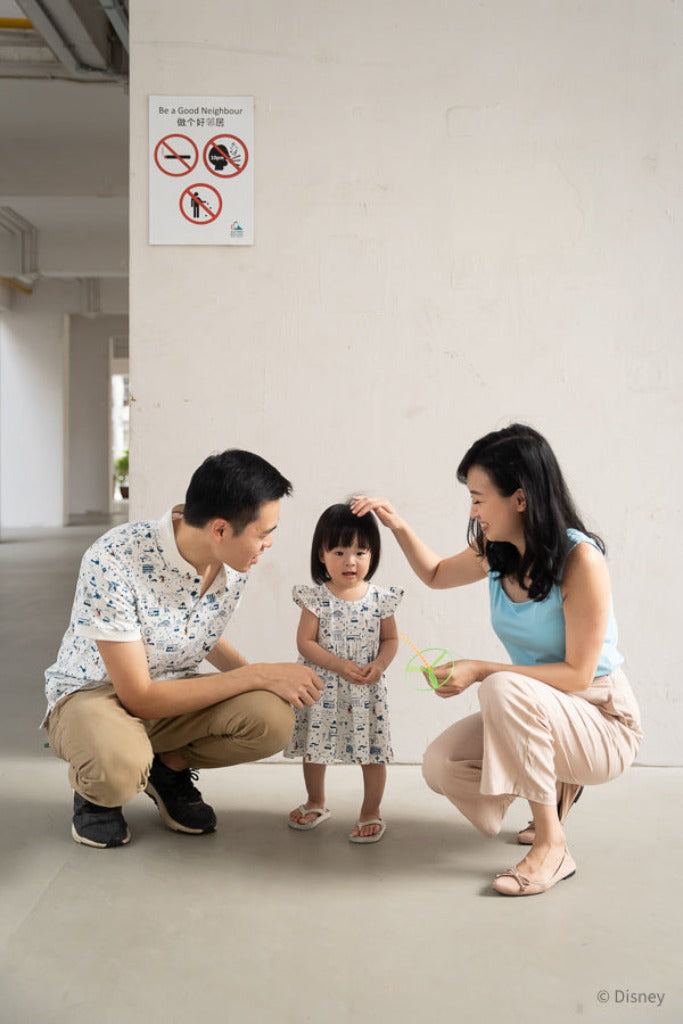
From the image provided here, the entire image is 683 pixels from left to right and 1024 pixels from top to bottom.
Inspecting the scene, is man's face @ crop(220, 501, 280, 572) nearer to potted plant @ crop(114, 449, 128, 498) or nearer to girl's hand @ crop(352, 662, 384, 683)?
girl's hand @ crop(352, 662, 384, 683)

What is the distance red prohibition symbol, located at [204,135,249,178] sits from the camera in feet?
9.87

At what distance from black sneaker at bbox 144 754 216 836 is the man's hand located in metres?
0.35

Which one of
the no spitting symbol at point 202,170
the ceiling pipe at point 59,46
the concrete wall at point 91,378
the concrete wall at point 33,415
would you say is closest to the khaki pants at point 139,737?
the no spitting symbol at point 202,170

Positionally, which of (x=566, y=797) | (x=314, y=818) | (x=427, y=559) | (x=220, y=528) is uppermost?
(x=220, y=528)

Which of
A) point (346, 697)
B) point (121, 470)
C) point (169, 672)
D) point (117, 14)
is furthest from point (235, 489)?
point (121, 470)

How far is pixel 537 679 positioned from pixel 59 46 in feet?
13.7

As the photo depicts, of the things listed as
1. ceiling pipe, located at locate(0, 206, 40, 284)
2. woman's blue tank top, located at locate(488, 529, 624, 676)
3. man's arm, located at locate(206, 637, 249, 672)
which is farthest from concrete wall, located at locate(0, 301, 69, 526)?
woman's blue tank top, located at locate(488, 529, 624, 676)

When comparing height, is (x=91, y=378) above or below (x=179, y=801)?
above

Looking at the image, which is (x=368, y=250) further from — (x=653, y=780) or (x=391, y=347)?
(x=653, y=780)

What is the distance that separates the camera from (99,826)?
93.0 inches

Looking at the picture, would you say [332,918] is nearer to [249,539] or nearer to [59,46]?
[249,539]

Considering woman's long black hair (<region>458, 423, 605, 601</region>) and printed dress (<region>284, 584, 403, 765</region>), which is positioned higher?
woman's long black hair (<region>458, 423, 605, 601</region>)

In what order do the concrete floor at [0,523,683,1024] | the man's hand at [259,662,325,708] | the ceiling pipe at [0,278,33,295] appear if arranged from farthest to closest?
the ceiling pipe at [0,278,33,295] < the man's hand at [259,662,325,708] < the concrete floor at [0,523,683,1024]

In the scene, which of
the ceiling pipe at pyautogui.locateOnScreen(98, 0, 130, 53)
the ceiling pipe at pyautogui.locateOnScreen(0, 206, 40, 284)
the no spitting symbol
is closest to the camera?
the no spitting symbol
